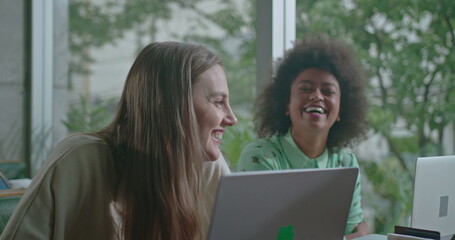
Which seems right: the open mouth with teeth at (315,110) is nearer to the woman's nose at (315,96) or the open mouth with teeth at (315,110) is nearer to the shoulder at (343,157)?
the woman's nose at (315,96)

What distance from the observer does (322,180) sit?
4.16ft

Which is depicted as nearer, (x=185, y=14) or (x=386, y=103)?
(x=386, y=103)

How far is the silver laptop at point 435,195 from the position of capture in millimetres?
1686

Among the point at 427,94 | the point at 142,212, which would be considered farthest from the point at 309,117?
the point at 427,94

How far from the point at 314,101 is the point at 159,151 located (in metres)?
1.09

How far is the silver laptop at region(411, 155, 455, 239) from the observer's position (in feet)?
5.53

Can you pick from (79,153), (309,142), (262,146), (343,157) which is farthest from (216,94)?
(343,157)

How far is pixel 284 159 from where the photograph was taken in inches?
95.1

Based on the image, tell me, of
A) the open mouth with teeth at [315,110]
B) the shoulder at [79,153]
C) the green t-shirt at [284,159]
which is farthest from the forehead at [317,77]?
the shoulder at [79,153]

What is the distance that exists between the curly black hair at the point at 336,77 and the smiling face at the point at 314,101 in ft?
0.14

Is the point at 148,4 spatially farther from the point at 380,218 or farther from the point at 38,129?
the point at 380,218

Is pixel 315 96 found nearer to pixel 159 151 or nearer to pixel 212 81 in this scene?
pixel 212 81

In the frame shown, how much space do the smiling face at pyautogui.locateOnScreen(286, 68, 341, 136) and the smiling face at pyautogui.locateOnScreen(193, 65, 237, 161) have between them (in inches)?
33.9

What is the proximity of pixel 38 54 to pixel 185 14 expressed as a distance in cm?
117
